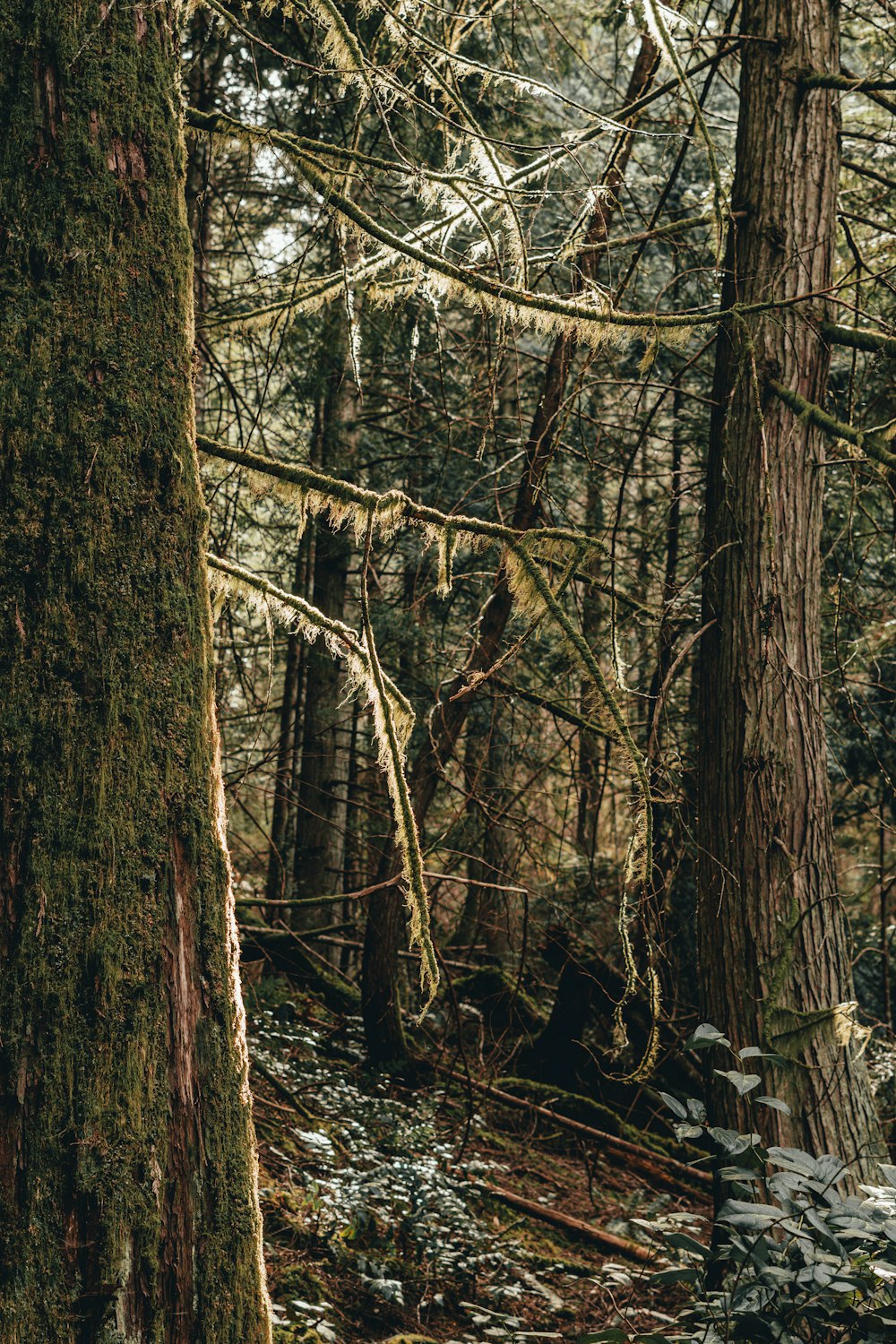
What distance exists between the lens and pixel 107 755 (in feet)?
6.08

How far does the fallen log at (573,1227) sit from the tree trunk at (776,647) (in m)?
2.84

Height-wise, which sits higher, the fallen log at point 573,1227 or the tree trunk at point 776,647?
the tree trunk at point 776,647

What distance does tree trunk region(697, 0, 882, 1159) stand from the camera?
3904 mm

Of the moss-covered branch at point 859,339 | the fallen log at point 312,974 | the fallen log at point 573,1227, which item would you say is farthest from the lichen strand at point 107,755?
the fallen log at point 312,974

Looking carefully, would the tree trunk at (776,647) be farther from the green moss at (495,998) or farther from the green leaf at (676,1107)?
the green moss at (495,998)

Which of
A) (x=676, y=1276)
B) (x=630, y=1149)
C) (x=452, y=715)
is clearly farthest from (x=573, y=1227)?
(x=676, y=1276)

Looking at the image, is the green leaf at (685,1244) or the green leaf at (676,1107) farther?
the green leaf at (676,1107)

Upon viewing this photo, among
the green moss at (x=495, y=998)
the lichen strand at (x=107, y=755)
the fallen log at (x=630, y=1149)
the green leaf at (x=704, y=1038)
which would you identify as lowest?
the fallen log at (x=630, y=1149)

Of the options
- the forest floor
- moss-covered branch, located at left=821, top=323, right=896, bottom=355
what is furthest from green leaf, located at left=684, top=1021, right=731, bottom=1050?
moss-covered branch, located at left=821, top=323, right=896, bottom=355

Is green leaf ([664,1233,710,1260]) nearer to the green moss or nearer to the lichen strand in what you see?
the lichen strand

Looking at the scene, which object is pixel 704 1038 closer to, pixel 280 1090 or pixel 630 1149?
pixel 280 1090

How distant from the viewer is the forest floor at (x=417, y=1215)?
4684 millimetres

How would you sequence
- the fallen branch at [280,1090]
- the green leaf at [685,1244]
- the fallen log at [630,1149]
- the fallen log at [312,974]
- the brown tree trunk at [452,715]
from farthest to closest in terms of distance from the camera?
the fallen log at [312,974], the fallen log at [630,1149], the brown tree trunk at [452,715], the fallen branch at [280,1090], the green leaf at [685,1244]

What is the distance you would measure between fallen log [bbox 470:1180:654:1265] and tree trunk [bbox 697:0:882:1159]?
2837 mm
